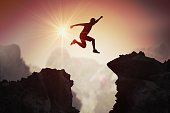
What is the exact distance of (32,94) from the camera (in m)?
57.6

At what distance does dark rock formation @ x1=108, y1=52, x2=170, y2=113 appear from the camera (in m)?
46.8

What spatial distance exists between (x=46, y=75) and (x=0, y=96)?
1101cm

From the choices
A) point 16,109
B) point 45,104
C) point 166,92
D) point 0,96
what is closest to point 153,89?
point 166,92

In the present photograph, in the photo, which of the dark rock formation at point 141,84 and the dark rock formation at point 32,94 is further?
the dark rock formation at point 32,94

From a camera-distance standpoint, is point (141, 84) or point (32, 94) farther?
point (32, 94)

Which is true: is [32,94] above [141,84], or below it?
above

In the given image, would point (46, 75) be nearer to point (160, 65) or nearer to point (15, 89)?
point (15, 89)

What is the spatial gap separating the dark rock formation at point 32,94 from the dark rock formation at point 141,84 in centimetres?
1447

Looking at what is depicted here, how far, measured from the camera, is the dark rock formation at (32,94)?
57219 mm

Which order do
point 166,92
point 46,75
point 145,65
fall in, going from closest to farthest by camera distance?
point 166,92, point 145,65, point 46,75

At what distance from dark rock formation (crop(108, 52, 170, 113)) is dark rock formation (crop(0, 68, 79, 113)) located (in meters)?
14.5

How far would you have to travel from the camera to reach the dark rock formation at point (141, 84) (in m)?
46.8

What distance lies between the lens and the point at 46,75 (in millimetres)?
64250

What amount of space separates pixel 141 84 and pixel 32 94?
22.2 metres
